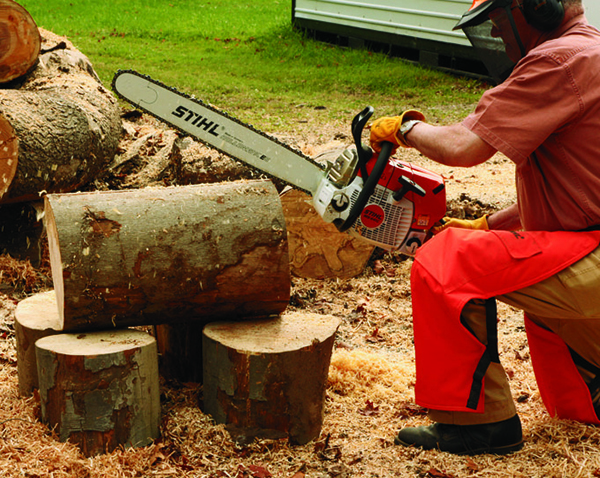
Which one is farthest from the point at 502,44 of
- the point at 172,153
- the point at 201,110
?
the point at 172,153

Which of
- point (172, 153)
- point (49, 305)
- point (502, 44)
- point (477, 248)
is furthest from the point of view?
point (172, 153)

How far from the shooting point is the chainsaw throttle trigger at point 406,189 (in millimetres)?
2842

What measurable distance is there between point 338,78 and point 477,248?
8826mm

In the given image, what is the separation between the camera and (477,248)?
2.45m

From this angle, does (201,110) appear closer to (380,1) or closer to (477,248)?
(477,248)

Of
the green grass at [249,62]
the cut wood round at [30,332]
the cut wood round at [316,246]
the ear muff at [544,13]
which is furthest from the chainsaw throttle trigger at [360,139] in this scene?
the green grass at [249,62]

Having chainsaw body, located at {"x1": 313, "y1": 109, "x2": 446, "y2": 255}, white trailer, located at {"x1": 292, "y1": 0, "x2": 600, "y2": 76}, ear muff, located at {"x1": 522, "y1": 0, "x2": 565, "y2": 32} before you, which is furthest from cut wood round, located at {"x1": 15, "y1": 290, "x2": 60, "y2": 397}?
white trailer, located at {"x1": 292, "y1": 0, "x2": 600, "y2": 76}

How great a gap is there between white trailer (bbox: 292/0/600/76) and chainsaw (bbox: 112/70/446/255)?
780cm

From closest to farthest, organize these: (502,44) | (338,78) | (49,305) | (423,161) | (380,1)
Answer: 1. (502,44)
2. (49,305)
3. (423,161)
4. (338,78)
5. (380,1)

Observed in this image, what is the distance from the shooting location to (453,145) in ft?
8.12

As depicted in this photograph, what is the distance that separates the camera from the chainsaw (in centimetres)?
286

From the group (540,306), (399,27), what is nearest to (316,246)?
(540,306)

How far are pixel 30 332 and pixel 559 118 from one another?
7.40ft

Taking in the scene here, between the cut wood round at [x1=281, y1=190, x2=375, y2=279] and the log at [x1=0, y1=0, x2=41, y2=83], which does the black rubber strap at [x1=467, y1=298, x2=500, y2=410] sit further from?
the log at [x1=0, y1=0, x2=41, y2=83]
